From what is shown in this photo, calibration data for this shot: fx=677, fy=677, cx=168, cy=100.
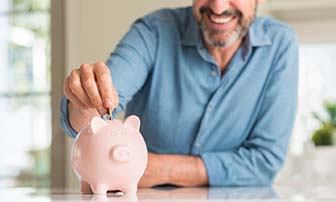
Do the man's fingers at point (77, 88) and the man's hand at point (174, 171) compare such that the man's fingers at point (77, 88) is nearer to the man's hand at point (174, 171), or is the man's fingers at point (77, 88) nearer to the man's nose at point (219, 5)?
the man's hand at point (174, 171)

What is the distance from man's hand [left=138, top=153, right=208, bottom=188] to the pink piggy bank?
1.31 ft

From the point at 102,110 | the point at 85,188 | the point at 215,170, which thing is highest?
the point at 102,110

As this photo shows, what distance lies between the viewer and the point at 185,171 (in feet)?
4.33

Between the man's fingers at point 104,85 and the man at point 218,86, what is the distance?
1.35 feet

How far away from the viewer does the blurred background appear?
2604 mm

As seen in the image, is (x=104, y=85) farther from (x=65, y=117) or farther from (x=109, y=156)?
(x=65, y=117)

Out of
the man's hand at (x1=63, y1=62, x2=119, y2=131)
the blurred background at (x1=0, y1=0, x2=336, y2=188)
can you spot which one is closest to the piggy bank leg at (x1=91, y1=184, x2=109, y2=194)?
the man's hand at (x1=63, y1=62, x2=119, y2=131)

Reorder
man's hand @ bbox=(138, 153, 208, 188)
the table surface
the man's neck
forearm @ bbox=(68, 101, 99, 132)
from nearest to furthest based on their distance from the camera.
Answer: the table surface
forearm @ bbox=(68, 101, 99, 132)
man's hand @ bbox=(138, 153, 208, 188)
the man's neck

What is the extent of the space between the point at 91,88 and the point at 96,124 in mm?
73

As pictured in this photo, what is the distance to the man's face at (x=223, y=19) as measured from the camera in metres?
1.40

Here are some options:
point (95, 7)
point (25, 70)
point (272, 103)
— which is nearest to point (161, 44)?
point (272, 103)

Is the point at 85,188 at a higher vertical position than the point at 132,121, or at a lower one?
lower

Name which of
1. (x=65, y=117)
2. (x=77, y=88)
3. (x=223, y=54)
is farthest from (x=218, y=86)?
(x=77, y=88)

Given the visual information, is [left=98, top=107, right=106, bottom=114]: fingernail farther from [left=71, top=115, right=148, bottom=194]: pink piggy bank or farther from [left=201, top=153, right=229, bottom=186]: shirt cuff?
[left=201, top=153, right=229, bottom=186]: shirt cuff
